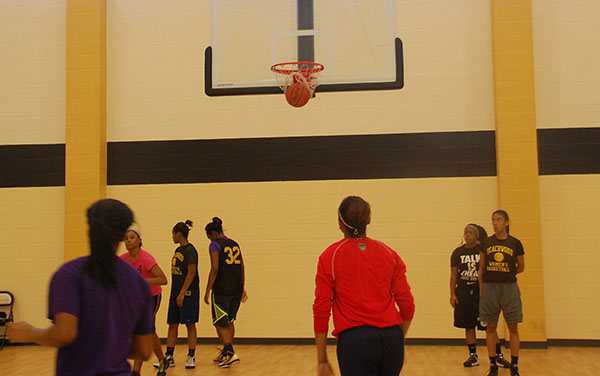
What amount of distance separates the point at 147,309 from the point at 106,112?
788 centimetres

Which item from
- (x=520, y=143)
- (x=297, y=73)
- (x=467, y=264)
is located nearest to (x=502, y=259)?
(x=467, y=264)

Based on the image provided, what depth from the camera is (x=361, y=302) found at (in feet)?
10.4

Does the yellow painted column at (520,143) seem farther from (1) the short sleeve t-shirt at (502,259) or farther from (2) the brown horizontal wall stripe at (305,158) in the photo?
(1) the short sleeve t-shirt at (502,259)

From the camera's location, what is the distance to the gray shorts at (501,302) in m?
6.36

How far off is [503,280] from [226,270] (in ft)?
10.3

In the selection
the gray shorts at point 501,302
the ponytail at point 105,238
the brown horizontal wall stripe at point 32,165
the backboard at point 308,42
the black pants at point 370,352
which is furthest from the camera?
the brown horizontal wall stripe at point 32,165

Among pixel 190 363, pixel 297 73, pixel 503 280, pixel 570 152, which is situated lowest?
pixel 190 363

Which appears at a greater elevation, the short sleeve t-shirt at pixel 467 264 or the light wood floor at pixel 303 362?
the short sleeve t-shirt at pixel 467 264

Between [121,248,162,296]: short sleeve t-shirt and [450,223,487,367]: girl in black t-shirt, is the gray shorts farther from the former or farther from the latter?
[121,248,162,296]: short sleeve t-shirt

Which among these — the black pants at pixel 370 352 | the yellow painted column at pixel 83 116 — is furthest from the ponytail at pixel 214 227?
the black pants at pixel 370 352

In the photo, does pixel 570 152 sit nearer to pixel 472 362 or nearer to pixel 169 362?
pixel 472 362

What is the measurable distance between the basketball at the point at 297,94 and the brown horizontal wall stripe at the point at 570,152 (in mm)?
3568

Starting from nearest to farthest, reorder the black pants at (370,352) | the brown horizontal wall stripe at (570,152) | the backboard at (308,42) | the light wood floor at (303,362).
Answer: the black pants at (370,352), the light wood floor at (303,362), the backboard at (308,42), the brown horizontal wall stripe at (570,152)

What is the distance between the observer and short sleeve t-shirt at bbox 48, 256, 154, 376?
7.51 ft
